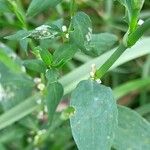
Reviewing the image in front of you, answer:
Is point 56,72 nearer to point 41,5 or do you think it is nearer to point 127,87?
point 41,5

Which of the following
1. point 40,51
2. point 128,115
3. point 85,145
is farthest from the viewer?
point 128,115

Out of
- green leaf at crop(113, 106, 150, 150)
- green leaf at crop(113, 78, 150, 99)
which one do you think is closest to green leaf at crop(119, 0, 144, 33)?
green leaf at crop(113, 106, 150, 150)

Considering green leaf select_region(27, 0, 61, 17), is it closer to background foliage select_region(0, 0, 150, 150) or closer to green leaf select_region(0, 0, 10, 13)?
background foliage select_region(0, 0, 150, 150)

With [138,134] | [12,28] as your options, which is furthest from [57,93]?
[12,28]

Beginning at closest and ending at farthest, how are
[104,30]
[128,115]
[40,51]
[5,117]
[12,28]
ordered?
[40,51] < [128,115] < [5,117] < [12,28] < [104,30]

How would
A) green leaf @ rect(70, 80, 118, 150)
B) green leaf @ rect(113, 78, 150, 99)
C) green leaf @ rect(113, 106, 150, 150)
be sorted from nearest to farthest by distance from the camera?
1. green leaf @ rect(70, 80, 118, 150)
2. green leaf @ rect(113, 106, 150, 150)
3. green leaf @ rect(113, 78, 150, 99)

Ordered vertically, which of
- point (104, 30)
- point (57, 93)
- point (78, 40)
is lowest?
point (104, 30)

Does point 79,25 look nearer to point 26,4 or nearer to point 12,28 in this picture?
point 12,28
